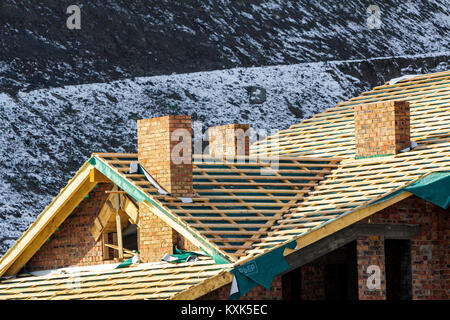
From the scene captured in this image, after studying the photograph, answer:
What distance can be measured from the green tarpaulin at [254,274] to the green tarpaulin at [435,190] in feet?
9.57

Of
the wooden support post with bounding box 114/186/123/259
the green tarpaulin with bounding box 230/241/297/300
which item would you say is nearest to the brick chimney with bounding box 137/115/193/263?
the wooden support post with bounding box 114/186/123/259

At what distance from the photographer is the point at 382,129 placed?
20.5 metres

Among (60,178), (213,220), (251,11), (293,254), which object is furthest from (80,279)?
(251,11)

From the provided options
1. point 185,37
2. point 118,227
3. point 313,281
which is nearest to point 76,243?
point 118,227

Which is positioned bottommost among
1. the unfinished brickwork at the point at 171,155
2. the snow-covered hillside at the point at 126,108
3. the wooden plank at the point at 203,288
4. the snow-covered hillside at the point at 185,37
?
the wooden plank at the point at 203,288

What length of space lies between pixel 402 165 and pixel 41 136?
2180 cm

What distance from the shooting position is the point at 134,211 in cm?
1895

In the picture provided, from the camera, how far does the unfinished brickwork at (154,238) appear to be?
18.0 meters

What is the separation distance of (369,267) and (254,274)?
2674mm

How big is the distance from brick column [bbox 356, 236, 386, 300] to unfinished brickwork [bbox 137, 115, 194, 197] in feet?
10.4

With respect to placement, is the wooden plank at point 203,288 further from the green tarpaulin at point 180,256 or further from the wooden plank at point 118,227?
the wooden plank at point 118,227

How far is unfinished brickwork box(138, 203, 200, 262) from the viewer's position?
1803 centimetres

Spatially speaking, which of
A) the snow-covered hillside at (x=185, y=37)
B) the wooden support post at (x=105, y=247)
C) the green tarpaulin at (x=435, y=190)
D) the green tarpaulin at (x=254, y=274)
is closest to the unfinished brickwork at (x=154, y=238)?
the wooden support post at (x=105, y=247)

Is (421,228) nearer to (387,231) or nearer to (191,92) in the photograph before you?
(387,231)
